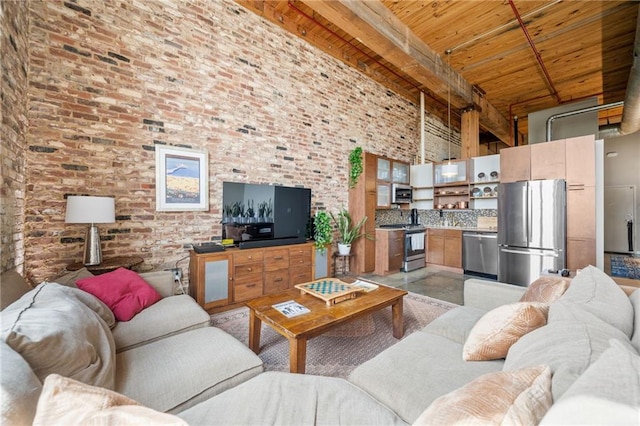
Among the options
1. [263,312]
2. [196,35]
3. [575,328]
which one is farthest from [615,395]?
[196,35]

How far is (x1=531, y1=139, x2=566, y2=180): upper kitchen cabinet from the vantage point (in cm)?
427

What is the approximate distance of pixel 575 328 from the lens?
100 cm

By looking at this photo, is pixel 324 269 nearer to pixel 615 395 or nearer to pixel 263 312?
pixel 263 312

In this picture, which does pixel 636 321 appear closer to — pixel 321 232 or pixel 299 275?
pixel 299 275

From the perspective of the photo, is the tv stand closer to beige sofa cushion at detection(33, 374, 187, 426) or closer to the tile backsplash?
the tile backsplash

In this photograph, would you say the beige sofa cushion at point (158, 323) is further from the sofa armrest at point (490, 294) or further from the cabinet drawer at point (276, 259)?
the sofa armrest at point (490, 294)

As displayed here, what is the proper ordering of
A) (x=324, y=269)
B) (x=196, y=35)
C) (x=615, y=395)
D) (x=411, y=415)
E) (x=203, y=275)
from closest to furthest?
1. (x=615, y=395)
2. (x=411, y=415)
3. (x=203, y=275)
4. (x=196, y=35)
5. (x=324, y=269)

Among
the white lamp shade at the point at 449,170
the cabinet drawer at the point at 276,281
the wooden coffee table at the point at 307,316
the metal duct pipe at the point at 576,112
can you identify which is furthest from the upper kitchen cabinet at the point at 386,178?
the metal duct pipe at the point at 576,112

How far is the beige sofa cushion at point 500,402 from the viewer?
0.62 m

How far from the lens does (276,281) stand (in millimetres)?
3770

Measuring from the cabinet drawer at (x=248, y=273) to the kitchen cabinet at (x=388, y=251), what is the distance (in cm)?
258

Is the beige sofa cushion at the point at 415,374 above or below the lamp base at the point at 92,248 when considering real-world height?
below

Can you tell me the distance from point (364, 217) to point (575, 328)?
13.8ft

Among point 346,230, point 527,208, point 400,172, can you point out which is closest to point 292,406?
point 346,230
